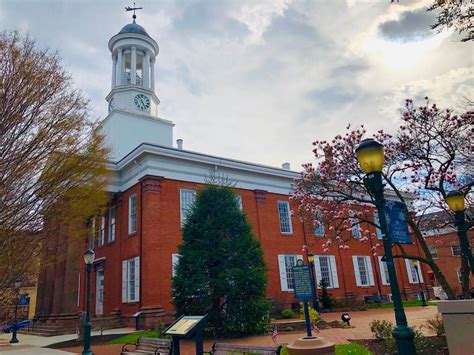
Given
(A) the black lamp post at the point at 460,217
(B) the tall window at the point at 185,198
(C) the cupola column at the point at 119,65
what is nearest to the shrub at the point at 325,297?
(B) the tall window at the point at 185,198

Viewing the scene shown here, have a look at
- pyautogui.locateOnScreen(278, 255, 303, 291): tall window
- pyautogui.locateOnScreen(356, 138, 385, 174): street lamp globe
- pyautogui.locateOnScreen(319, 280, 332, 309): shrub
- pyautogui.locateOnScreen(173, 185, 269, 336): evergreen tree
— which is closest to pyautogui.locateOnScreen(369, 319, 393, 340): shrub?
pyautogui.locateOnScreen(173, 185, 269, 336): evergreen tree

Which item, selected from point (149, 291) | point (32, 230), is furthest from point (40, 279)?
point (32, 230)

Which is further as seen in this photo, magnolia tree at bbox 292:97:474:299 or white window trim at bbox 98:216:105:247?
white window trim at bbox 98:216:105:247

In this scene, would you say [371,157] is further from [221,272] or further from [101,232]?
[101,232]

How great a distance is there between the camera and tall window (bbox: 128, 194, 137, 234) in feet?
82.0

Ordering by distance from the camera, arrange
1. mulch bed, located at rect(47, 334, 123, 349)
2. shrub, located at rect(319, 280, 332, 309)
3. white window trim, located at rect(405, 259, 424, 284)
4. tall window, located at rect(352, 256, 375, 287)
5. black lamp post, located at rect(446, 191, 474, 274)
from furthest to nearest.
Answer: white window trim, located at rect(405, 259, 424, 284), tall window, located at rect(352, 256, 375, 287), shrub, located at rect(319, 280, 332, 309), mulch bed, located at rect(47, 334, 123, 349), black lamp post, located at rect(446, 191, 474, 274)

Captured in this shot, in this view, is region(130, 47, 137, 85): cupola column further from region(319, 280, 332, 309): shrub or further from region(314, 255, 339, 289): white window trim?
region(319, 280, 332, 309): shrub

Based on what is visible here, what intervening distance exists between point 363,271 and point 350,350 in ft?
79.5

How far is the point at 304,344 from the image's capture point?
902 cm

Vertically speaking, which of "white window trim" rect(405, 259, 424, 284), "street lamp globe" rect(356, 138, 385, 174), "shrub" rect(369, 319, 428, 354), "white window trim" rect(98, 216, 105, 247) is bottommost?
"shrub" rect(369, 319, 428, 354)

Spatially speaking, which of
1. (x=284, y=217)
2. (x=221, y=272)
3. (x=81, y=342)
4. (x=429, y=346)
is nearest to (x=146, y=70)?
(x=284, y=217)

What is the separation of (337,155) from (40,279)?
92.4 feet

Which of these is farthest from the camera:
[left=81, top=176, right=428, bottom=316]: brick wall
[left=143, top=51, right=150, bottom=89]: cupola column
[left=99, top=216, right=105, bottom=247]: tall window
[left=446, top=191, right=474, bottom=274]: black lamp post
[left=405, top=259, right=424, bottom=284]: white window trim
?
[left=405, top=259, right=424, bottom=284]: white window trim

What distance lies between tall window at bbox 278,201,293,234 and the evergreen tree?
42.6 ft
